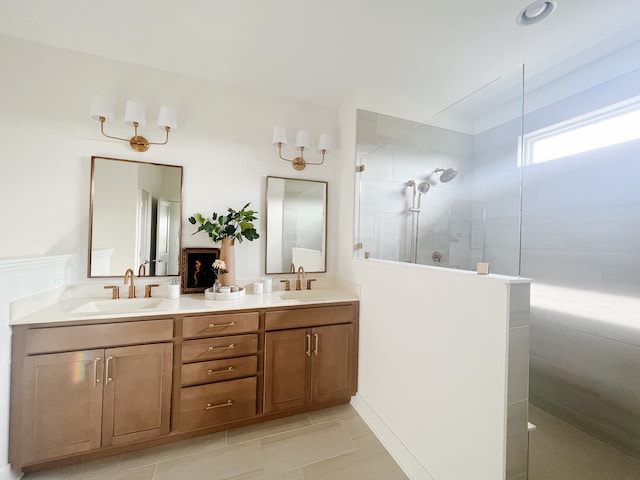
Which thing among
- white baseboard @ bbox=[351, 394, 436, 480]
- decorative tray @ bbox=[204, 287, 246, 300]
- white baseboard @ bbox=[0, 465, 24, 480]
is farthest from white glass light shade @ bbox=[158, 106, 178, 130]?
white baseboard @ bbox=[351, 394, 436, 480]

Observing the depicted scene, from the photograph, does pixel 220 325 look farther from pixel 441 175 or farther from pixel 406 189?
pixel 441 175

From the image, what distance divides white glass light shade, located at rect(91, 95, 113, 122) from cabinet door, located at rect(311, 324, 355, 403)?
2141mm

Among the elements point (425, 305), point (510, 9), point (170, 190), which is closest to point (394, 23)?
point (510, 9)

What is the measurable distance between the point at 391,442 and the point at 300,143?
2349 millimetres

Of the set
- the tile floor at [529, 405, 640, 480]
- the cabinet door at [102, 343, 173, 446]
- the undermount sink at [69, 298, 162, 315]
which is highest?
the undermount sink at [69, 298, 162, 315]

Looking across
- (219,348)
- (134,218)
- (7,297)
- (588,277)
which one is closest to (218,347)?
(219,348)

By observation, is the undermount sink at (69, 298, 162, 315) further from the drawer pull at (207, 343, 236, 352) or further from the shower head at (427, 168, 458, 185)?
the shower head at (427, 168, 458, 185)

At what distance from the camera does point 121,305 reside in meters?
1.74

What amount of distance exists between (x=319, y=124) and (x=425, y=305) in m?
Answer: 1.96

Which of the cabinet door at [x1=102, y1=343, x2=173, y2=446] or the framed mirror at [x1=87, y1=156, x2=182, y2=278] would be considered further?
the framed mirror at [x1=87, y1=156, x2=182, y2=278]

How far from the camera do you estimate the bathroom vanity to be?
1302 mm

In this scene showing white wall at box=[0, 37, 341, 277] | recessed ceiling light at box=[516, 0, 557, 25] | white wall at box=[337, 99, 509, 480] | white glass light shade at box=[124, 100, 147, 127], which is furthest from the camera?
white glass light shade at box=[124, 100, 147, 127]

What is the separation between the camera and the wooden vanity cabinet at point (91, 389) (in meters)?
1.29

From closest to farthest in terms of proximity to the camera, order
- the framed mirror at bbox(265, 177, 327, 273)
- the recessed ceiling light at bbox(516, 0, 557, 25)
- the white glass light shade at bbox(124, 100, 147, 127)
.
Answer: the recessed ceiling light at bbox(516, 0, 557, 25) < the white glass light shade at bbox(124, 100, 147, 127) < the framed mirror at bbox(265, 177, 327, 273)
